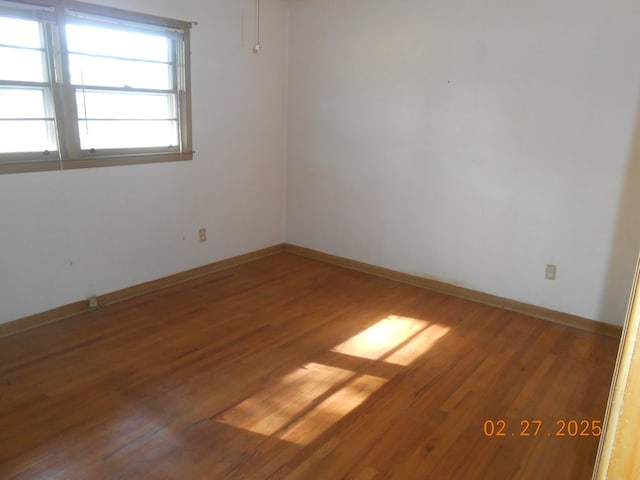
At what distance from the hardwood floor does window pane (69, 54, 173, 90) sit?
1659mm

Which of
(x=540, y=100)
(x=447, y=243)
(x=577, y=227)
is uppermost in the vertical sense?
(x=540, y=100)

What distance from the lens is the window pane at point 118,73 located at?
129 inches

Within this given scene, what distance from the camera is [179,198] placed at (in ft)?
13.4

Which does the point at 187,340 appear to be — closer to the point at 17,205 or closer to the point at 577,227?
the point at 17,205

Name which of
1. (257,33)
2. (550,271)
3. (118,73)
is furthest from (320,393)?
(257,33)

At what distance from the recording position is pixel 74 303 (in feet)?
11.5

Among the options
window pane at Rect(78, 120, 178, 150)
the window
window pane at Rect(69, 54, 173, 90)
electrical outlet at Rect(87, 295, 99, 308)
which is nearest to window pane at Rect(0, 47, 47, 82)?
the window

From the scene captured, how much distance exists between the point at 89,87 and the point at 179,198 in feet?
3.64

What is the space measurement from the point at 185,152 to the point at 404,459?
2.99m

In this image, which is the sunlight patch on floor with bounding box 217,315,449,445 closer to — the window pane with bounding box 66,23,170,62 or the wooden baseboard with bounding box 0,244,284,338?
the wooden baseboard with bounding box 0,244,284,338

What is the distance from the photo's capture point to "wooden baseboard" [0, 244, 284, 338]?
10.5ft

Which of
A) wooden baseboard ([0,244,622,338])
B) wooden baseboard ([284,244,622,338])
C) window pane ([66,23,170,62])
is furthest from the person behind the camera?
wooden baseboard ([284,244,622,338])

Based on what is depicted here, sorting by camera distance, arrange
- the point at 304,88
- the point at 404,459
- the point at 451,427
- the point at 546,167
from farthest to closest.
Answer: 1. the point at 304,88
2. the point at 546,167
3. the point at 451,427
4. the point at 404,459

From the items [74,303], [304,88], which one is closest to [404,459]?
[74,303]
